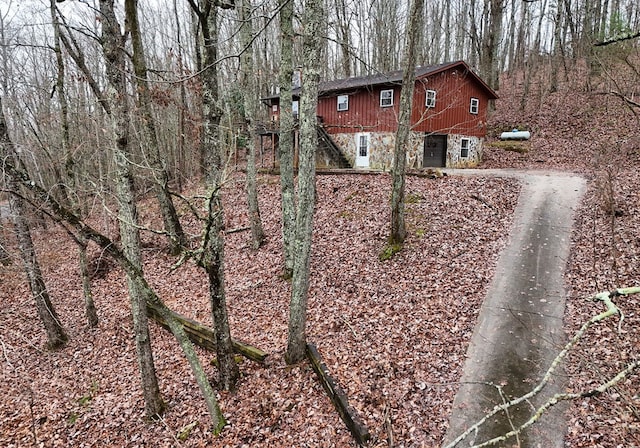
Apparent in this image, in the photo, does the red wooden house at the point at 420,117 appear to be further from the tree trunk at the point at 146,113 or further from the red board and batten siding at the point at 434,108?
the tree trunk at the point at 146,113

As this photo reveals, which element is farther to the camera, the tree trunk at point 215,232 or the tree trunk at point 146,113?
the tree trunk at point 146,113

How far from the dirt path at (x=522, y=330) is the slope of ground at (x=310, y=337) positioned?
34cm

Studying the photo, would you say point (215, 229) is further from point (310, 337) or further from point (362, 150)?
point (362, 150)

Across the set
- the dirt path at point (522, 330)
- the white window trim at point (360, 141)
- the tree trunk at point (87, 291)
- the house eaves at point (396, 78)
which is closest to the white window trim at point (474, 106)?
the house eaves at point (396, 78)

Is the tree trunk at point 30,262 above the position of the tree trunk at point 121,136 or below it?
below

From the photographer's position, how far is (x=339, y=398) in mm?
6457

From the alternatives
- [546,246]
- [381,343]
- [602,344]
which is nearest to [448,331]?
[381,343]

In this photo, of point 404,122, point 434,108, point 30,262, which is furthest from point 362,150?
point 30,262

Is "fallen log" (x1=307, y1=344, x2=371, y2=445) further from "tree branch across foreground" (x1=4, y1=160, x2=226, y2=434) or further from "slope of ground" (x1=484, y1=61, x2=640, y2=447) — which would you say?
"slope of ground" (x1=484, y1=61, x2=640, y2=447)

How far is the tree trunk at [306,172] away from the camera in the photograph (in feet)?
22.2

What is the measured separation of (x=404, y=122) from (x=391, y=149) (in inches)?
442

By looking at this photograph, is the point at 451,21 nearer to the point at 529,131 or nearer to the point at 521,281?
the point at 529,131

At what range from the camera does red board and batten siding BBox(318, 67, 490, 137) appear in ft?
69.3

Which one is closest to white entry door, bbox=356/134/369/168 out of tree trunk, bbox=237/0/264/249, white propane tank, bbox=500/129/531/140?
white propane tank, bbox=500/129/531/140
